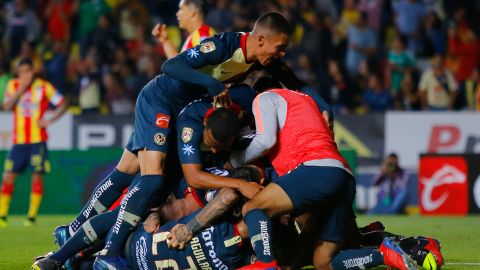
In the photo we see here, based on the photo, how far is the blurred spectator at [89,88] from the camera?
63.9 feet

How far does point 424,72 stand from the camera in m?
19.6

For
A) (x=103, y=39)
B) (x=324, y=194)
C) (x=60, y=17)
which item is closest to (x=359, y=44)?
(x=103, y=39)

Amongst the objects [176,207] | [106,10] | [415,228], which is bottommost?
[415,228]

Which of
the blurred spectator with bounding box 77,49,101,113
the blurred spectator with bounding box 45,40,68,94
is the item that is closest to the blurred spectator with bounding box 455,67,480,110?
the blurred spectator with bounding box 77,49,101,113

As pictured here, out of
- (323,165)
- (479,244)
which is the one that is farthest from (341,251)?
(479,244)

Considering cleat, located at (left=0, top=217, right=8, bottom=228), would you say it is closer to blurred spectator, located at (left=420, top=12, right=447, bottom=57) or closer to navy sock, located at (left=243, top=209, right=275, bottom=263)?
navy sock, located at (left=243, top=209, right=275, bottom=263)

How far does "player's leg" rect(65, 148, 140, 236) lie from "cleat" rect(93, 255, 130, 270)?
127 cm

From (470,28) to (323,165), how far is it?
13.8m

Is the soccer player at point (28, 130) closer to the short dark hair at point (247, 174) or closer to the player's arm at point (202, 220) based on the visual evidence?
the short dark hair at point (247, 174)

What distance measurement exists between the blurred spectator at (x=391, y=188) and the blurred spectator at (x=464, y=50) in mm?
3570

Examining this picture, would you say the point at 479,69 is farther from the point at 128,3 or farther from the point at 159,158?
the point at 159,158

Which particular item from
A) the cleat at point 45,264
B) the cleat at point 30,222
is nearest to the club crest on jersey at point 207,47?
the cleat at point 45,264

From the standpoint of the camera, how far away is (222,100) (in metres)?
8.42

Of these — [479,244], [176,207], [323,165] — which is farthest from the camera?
[479,244]
